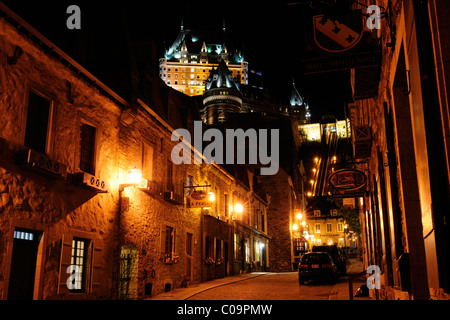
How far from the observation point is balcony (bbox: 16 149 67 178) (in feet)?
30.9

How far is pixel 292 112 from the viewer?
145250 mm

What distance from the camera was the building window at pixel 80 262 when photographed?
11797 mm

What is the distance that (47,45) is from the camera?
10711 mm

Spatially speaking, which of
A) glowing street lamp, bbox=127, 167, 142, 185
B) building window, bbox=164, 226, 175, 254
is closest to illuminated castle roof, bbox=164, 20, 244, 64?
building window, bbox=164, 226, 175, 254

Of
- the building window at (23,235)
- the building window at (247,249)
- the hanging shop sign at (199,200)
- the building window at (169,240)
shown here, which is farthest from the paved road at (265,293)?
the building window at (247,249)

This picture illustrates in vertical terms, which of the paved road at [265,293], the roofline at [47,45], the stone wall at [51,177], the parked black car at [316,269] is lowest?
the paved road at [265,293]

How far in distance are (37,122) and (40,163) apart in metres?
1.33

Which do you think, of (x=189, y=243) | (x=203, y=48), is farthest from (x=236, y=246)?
(x=203, y=48)

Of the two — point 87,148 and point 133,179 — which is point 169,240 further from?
point 87,148

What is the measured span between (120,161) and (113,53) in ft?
14.5

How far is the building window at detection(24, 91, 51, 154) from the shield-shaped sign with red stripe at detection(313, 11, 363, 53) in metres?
7.28

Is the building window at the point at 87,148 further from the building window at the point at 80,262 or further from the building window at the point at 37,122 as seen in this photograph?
the building window at the point at 80,262

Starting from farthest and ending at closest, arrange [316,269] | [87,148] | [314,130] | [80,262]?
[314,130] → [316,269] → [87,148] → [80,262]
